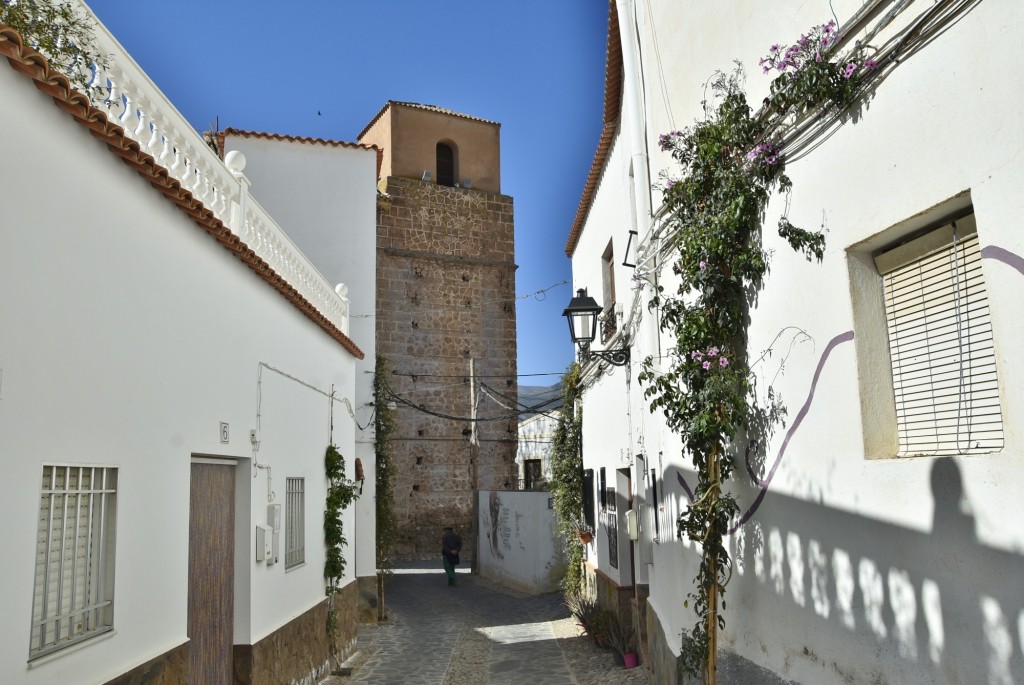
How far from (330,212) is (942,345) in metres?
12.7

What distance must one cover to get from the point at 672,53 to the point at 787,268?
2.44m

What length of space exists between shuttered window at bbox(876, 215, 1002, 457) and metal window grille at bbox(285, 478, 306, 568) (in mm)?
6213

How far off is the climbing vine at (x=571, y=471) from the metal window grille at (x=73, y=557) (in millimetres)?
8800

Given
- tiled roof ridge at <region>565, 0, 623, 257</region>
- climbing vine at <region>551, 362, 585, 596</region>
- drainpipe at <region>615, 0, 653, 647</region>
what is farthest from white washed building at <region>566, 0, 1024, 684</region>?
climbing vine at <region>551, 362, 585, 596</region>

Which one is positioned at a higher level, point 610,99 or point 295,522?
point 610,99

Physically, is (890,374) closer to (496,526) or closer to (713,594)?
(713,594)

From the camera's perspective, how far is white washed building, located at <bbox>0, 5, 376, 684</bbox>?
12.2 feet

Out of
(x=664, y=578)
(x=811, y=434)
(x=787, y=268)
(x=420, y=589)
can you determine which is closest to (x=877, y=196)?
(x=787, y=268)

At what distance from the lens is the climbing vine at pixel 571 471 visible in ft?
42.5

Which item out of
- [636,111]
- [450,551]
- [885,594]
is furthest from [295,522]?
[450,551]

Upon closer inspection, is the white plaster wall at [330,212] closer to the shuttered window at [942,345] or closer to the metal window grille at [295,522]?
the metal window grille at [295,522]

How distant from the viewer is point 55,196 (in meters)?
3.99

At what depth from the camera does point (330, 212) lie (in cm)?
1485

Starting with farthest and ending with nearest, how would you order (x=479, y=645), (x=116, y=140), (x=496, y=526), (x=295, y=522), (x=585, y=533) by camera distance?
1. (x=496, y=526)
2. (x=585, y=533)
3. (x=479, y=645)
4. (x=295, y=522)
5. (x=116, y=140)
